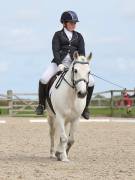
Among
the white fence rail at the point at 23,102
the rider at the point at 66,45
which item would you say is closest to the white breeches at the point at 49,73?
the rider at the point at 66,45

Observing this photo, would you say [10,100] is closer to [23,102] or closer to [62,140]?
[23,102]

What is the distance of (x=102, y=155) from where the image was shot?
39.2ft

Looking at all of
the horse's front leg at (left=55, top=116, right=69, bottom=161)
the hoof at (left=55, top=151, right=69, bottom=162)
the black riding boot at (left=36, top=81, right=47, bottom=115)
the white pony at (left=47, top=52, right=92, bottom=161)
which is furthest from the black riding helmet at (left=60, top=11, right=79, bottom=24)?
the hoof at (left=55, top=151, right=69, bottom=162)

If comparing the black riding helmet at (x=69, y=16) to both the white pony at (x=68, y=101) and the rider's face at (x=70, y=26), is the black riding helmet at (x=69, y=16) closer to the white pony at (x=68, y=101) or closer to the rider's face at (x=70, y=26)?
the rider's face at (x=70, y=26)

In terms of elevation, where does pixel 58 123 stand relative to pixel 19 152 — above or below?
above

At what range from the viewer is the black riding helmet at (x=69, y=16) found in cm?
1114

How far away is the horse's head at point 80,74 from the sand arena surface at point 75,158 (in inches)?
46.9

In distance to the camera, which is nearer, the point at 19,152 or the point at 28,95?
the point at 19,152

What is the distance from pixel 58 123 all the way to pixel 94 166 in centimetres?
115

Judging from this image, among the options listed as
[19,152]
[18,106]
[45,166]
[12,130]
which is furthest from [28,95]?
[45,166]

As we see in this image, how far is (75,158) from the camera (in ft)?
37.2

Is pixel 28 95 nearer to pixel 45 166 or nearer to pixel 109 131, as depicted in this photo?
pixel 109 131

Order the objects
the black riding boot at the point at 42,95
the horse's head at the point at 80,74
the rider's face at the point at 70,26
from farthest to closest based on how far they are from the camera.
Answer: the black riding boot at the point at 42,95
the rider's face at the point at 70,26
the horse's head at the point at 80,74

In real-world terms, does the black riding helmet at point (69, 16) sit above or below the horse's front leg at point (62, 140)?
above
